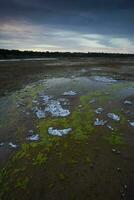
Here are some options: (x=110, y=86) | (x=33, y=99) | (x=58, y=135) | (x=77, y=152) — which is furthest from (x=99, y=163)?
(x=110, y=86)

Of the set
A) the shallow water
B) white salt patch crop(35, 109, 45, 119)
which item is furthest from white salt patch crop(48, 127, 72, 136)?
white salt patch crop(35, 109, 45, 119)

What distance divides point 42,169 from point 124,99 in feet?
26.1

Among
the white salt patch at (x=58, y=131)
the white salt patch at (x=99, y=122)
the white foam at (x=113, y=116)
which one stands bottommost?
the white salt patch at (x=58, y=131)

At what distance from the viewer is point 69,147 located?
27.1ft

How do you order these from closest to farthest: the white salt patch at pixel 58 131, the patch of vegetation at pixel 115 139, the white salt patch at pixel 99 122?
the patch of vegetation at pixel 115 139 < the white salt patch at pixel 58 131 < the white salt patch at pixel 99 122

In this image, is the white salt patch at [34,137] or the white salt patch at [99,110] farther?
the white salt patch at [99,110]

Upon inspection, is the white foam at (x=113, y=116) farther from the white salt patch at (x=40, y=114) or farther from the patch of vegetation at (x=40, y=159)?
the patch of vegetation at (x=40, y=159)

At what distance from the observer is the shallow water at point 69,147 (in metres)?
6.24

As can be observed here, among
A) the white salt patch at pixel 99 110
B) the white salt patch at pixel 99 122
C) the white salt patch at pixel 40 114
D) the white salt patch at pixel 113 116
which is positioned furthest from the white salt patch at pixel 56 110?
the white salt patch at pixel 113 116

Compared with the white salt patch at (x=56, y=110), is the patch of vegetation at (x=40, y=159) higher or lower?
lower

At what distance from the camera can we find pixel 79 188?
6184mm

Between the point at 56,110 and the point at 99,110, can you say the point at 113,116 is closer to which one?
the point at 99,110

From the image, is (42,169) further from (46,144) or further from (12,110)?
(12,110)

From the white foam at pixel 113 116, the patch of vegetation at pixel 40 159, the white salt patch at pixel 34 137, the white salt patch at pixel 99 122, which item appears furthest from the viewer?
the white foam at pixel 113 116
